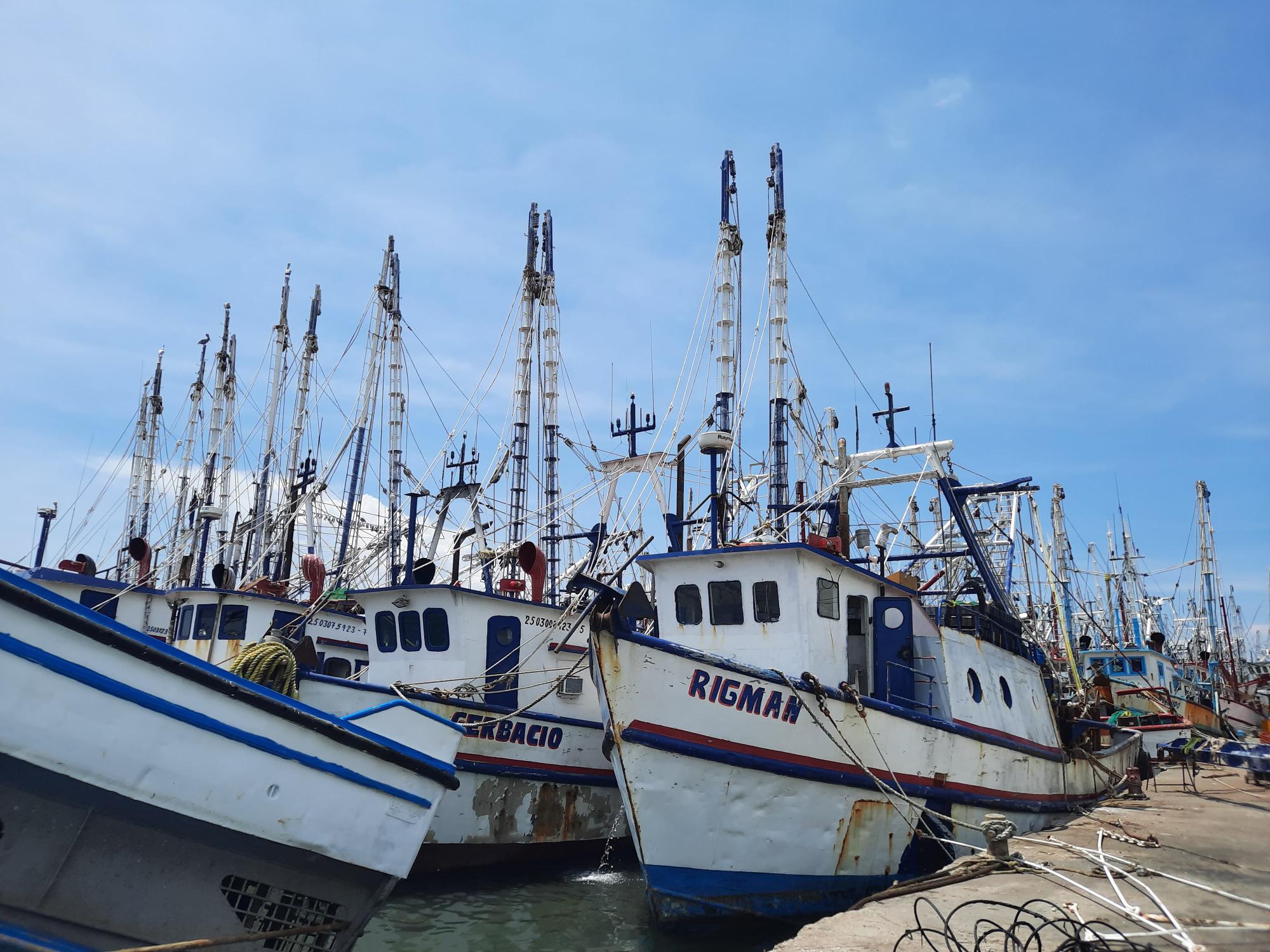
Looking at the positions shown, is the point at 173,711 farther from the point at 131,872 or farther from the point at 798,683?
the point at 798,683

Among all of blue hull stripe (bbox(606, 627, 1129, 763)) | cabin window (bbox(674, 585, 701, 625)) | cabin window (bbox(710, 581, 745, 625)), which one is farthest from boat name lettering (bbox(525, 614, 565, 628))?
blue hull stripe (bbox(606, 627, 1129, 763))

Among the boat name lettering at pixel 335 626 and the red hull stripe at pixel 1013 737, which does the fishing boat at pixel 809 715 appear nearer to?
the red hull stripe at pixel 1013 737

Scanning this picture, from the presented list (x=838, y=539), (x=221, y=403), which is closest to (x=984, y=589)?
(x=838, y=539)

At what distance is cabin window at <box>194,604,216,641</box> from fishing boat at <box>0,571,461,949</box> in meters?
14.5

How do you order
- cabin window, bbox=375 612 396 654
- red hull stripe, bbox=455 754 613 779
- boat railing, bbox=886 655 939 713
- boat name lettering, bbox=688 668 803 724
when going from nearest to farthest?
boat name lettering, bbox=688 668 803 724, boat railing, bbox=886 655 939 713, red hull stripe, bbox=455 754 613 779, cabin window, bbox=375 612 396 654

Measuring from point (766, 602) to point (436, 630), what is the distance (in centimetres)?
670

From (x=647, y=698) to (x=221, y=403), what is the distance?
3072cm

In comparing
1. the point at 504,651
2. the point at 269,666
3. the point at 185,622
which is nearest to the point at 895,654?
the point at 504,651

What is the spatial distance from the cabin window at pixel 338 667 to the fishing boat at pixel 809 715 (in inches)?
352

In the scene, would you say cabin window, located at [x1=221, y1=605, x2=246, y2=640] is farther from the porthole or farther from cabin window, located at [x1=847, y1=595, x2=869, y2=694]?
the porthole

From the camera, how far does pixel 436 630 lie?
1583cm

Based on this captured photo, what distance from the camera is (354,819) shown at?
23.1ft

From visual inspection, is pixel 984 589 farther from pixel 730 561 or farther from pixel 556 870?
pixel 556 870

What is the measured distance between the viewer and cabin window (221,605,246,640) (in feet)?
64.8
